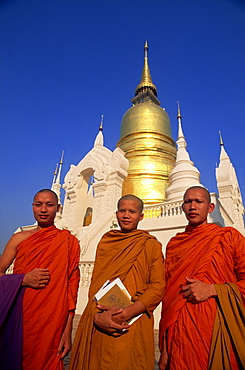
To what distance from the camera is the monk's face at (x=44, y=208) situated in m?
2.81

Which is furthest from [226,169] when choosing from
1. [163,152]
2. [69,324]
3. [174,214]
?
[69,324]

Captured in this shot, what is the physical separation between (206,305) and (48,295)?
5.21 ft

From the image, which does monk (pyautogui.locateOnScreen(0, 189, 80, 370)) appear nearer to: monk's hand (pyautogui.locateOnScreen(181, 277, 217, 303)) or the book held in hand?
the book held in hand

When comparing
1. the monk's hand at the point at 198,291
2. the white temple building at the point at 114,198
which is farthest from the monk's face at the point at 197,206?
the white temple building at the point at 114,198

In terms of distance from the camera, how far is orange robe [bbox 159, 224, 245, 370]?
2.07m

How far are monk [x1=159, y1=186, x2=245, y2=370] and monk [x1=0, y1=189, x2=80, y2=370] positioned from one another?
3.43 ft

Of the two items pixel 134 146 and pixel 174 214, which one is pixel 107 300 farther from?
pixel 134 146

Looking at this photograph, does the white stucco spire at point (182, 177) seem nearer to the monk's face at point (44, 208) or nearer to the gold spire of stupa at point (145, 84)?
the monk's face at point (44, 208)

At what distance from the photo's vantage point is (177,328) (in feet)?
7.17

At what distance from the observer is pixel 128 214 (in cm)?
Result: 268

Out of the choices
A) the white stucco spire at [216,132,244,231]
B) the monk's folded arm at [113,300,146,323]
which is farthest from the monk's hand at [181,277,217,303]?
the white stucco spire at [216,132,244,231]

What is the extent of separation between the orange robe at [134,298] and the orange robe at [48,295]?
10.4 inches

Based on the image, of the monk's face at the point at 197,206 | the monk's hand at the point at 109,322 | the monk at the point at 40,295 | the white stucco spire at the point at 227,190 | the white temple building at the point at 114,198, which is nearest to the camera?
the monk's hand at the point at 109,322

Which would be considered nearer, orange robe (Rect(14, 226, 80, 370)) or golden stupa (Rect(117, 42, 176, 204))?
orange robe (Rect(14, 226, 80, 370))
